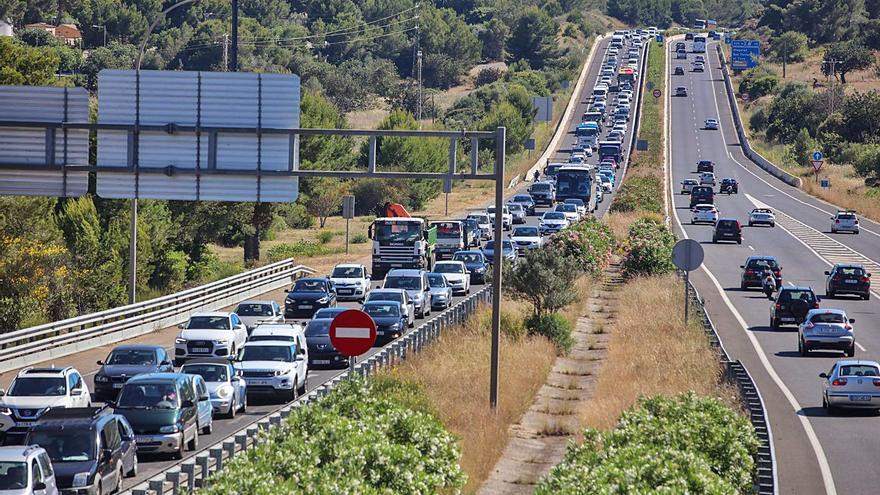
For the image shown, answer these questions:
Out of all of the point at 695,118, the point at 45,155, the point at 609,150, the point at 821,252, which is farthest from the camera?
the point at 695,118

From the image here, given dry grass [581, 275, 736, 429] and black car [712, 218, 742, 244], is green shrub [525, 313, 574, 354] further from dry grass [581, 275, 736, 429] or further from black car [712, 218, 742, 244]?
black car [712, 218, 742, 244]

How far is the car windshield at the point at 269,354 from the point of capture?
3105 centimetres

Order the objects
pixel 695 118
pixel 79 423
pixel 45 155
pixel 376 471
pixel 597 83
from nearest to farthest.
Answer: pixel 376 471 < pixel 79 423 < pixel 45 155 < pixel 695 118 < pixel 597 83

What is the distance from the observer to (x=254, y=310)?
4191 centimetres

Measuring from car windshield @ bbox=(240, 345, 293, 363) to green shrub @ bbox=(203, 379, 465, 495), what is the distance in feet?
33.4

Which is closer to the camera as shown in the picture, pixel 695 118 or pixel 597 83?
pixel 695 118

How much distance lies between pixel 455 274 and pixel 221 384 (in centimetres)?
2454

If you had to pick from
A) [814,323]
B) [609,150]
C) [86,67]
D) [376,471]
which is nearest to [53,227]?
[814,323]

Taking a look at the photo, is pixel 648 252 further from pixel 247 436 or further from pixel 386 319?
pixel 247 436

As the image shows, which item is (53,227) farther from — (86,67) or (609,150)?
(86,67)

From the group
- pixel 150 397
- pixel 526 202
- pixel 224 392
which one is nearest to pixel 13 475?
pixel 150 397

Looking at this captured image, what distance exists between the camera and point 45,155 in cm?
2830

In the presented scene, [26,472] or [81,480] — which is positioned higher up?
[26,472]

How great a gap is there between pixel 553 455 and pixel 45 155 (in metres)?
11.4
